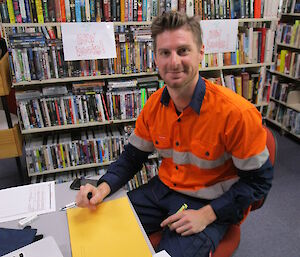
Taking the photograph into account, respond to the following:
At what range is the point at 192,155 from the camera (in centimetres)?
121

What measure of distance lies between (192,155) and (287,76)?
2830 mm

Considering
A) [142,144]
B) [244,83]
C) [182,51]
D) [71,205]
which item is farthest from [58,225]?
[244,83]

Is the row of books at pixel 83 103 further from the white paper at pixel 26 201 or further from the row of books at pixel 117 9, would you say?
the white paper at pixel 26 201

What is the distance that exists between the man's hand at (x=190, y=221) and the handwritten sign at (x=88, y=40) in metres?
1.39

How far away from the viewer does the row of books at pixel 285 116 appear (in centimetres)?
335

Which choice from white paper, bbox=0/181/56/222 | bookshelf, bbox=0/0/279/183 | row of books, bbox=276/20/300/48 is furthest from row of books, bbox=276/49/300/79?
white paper, bbox=0/181/56/222

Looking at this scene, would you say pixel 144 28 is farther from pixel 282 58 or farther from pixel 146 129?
pixel 282 58

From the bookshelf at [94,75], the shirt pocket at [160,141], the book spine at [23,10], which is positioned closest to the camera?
the shirt pocket at [160,141]

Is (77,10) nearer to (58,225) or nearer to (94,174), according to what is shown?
(94,174)

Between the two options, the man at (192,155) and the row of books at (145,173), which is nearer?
the man at (192,155)

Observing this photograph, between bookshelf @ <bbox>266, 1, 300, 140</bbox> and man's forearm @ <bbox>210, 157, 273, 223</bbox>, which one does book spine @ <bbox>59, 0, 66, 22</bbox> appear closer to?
man's forearm @ <bbox>210, 157, 273, 223</bbox>

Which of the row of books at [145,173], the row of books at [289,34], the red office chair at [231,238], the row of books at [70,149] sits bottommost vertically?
the row of books at [145,173]

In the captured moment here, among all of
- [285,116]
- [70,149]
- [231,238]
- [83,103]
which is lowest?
[285,116]

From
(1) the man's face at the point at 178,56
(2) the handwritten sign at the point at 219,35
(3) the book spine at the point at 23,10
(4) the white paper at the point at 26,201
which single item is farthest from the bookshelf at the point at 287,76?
(4) the white paper at the point at 26,201
